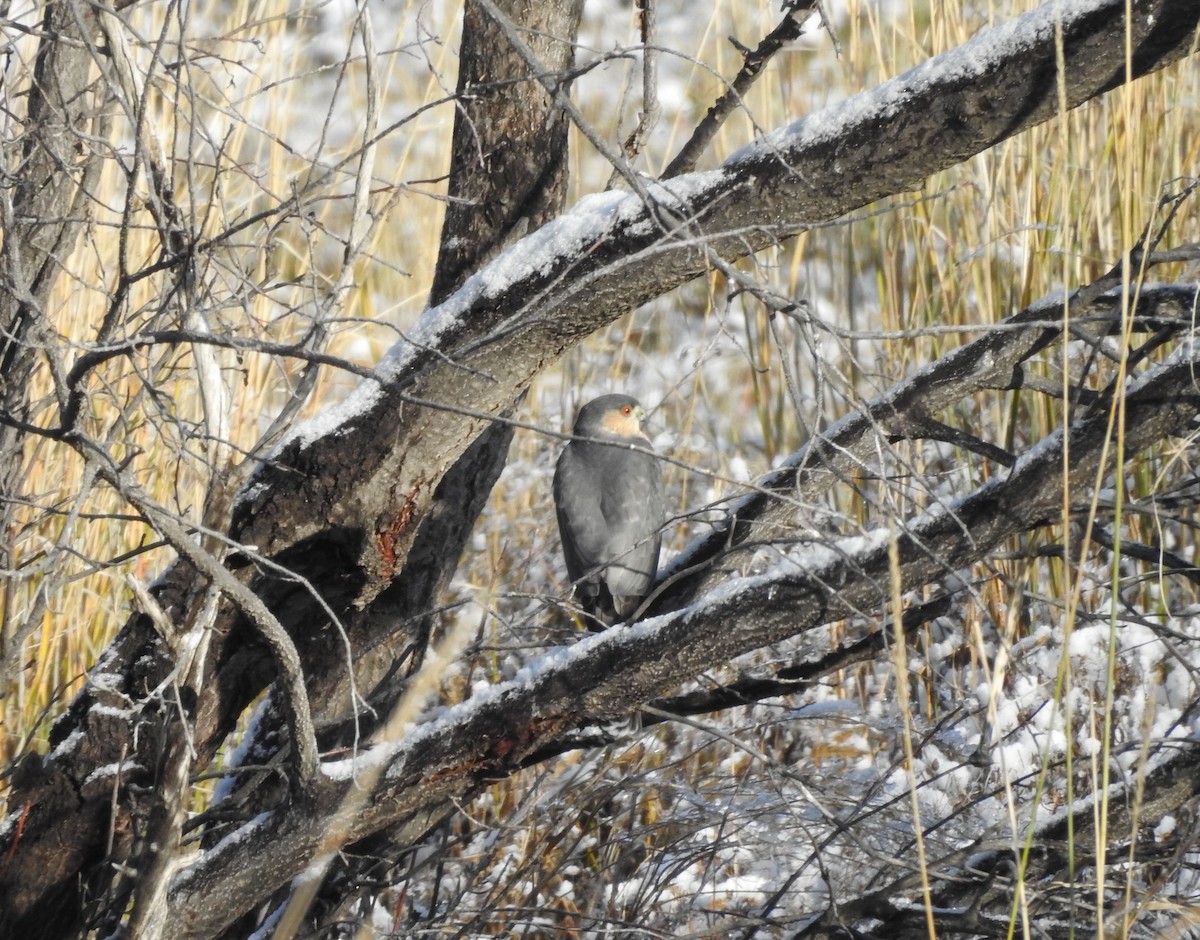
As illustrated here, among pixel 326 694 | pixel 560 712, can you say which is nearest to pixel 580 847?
pixel 326 694

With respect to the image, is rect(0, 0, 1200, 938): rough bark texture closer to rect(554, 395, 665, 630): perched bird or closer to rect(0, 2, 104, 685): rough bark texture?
rect(0, 2, 104, 685): rough bark texture

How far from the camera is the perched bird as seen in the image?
11.2 ft

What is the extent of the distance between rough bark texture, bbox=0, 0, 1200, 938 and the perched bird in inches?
33.5

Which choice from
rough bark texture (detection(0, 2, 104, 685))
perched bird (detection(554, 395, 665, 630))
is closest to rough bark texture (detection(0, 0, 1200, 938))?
rough bark texture (detection(0, 2, 104, 685))

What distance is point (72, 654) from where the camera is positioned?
136 inches

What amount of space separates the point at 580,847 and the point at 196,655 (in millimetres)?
1445

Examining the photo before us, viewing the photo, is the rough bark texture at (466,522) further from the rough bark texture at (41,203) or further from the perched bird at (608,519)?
the perched bird at (608,519)

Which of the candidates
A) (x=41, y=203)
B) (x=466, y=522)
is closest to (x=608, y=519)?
(x=466, y=522)

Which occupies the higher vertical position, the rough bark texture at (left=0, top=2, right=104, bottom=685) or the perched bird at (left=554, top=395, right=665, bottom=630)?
the rough bark texture at (left=0, top=2, right=104, bottom=685)

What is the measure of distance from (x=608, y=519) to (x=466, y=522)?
2.93 ft

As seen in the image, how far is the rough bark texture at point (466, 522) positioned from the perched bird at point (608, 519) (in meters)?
0.85

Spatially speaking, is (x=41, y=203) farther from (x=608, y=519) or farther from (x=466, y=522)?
(x=608, y=519)

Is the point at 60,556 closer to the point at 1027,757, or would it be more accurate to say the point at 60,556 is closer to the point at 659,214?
the point at 659,214

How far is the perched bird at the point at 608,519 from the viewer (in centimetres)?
342
